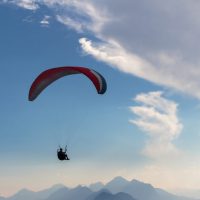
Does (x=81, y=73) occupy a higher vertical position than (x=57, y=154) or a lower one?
higher

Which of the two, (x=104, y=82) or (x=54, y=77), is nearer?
(x=104, y=82)

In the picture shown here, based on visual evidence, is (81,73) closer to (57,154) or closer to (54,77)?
(54,77)

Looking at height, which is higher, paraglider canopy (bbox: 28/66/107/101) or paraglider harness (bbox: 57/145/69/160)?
paraglider canopy (bbox: 28/66/107/101)

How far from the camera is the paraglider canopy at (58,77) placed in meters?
44.9

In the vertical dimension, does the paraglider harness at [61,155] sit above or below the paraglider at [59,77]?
below

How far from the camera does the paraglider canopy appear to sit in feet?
147

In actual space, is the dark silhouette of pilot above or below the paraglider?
below

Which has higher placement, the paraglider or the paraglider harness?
the paraglider

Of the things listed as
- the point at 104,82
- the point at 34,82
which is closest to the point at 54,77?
the point at 34,82

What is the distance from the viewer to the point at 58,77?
49531 millimetres

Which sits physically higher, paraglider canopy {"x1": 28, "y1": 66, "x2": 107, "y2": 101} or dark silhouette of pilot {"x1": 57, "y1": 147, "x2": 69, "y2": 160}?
paraglider canopy {"x1": 28, "y1": 66, "x2": 107, "y2": 101}

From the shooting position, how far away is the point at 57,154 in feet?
150

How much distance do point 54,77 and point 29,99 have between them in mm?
4100

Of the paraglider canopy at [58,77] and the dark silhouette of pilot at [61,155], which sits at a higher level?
the paraglider canopy at [58,77]
